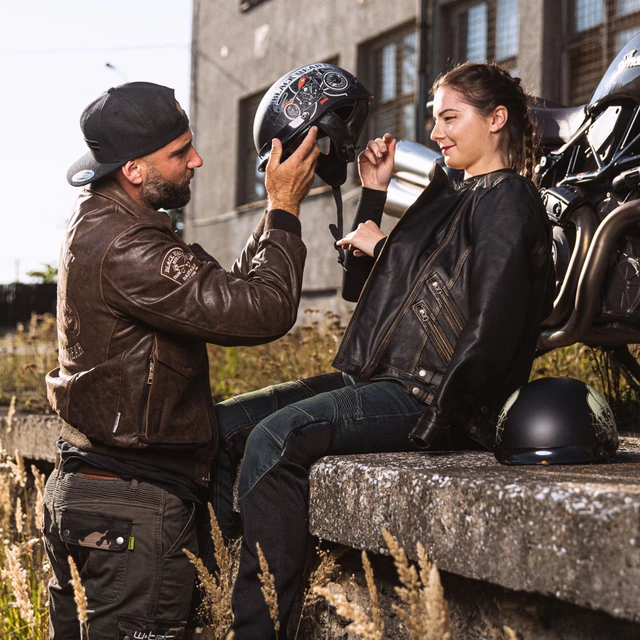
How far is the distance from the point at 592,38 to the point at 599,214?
612 centimetres

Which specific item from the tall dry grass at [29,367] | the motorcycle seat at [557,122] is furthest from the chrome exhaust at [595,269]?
the tall dry grass at [29,367]

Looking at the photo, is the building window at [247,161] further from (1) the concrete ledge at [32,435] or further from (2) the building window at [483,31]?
(1) the concrete ledge at [32,435]

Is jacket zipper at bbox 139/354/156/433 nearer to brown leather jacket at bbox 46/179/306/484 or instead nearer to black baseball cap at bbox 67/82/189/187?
brown leather jacket at bbox 46/179/306/484

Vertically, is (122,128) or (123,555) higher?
(122,128)

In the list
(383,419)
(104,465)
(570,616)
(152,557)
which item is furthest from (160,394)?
(570,616)

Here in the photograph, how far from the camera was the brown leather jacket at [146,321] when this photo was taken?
264 centimetres

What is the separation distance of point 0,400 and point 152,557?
3.45 m

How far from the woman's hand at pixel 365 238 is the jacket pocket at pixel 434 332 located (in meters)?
0.32

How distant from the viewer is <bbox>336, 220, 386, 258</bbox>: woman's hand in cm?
306

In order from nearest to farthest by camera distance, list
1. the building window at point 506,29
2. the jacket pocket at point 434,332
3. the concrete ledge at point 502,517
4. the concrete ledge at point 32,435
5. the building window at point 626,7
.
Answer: the concrete ledge at point 502,517 < the jacket pocket at point 434,332 < the concrete ledge at point 32,435 < the building window at point 626,7 < the building window at point 506,29

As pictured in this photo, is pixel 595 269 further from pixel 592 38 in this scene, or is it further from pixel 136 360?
pixel 592 38

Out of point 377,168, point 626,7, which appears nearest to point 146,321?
point 377,168

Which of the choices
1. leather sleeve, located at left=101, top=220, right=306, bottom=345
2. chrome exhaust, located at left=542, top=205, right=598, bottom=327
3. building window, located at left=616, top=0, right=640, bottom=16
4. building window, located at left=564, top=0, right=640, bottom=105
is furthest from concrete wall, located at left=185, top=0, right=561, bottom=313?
leather sleeve, located at left=101, top=220, right=306, bottom=345

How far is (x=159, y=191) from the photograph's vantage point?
114 inches
